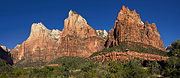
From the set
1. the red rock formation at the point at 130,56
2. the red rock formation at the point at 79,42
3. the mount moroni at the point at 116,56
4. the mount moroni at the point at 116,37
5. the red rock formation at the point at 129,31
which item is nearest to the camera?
the mount moroni at the point at 116,56

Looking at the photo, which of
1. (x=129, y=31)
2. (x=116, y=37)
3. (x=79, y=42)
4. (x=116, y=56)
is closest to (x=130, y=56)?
(x=116, y=56)

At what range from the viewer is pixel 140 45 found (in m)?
130

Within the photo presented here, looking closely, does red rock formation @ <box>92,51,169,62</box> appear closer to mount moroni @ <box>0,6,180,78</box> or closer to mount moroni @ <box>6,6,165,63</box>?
mount moroni @ <box>0,6,180,78</box>

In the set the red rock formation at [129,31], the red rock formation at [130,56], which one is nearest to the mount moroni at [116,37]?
the red rock formation at [129,31]

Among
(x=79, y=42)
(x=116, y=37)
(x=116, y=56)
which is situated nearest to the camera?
(x=116, y=56)

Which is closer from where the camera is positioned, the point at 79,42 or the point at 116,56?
the point at 116,56

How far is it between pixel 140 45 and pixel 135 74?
2871 inches

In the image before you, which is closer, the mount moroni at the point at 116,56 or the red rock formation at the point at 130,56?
the mount moroni at the point at 116,56

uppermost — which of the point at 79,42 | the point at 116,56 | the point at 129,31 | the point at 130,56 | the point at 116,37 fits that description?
the point at 79,42

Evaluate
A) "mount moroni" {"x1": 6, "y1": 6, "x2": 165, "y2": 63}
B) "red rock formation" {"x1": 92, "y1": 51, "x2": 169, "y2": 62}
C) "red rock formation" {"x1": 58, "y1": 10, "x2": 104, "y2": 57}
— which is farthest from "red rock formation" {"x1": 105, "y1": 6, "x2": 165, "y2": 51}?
"red rock formation" {"x1": 58, "y1": 10, "x2": 104, "y2": 57}

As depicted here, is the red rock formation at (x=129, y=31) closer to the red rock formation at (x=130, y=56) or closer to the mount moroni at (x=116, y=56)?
the mount moroni at (x=116, y=56)

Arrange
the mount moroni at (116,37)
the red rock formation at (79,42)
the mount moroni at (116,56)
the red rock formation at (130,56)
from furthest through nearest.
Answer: the red rock formation at (79,42) < the mount moroni at (116,37) < the red rock formation at (130,56) < the mount moroni at (116,56)

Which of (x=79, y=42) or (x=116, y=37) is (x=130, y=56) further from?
(x=79, y=42)

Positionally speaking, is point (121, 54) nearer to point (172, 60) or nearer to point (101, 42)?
point (172, 60)
